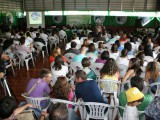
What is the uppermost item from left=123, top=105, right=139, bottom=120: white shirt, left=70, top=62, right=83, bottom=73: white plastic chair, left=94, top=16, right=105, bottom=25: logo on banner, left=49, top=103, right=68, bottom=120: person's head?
left=94, top=16, right=105, bottom=25: logo on banner

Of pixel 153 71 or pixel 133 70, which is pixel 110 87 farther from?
pixel 153 71

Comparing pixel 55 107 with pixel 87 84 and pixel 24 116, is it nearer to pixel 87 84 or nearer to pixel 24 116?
pixel 24 116

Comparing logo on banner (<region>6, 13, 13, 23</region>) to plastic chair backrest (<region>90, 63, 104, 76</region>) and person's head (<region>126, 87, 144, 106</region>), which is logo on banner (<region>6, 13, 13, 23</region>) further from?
person's head (<region>126, 87, 144, 106</region>)

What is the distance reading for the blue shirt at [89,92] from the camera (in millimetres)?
3066

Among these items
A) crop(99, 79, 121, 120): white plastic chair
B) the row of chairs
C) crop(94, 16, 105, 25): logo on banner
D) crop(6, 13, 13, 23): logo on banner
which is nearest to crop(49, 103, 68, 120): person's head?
the row of chairs

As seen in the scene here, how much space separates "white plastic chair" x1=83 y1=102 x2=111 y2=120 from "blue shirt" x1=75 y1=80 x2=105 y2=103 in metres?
0.10

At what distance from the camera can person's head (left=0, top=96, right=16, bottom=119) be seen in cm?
222

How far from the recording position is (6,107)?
88.0 inches

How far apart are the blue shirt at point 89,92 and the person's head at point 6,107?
3.71 ft

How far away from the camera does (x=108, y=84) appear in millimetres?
3914

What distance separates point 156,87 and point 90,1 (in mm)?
13146

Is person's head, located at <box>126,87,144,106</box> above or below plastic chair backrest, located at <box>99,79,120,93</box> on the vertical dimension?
above

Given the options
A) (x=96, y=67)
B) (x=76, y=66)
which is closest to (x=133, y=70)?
(x=96, y=67)

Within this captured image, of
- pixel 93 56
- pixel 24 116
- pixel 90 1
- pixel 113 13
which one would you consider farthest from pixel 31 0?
pixel 24 116
